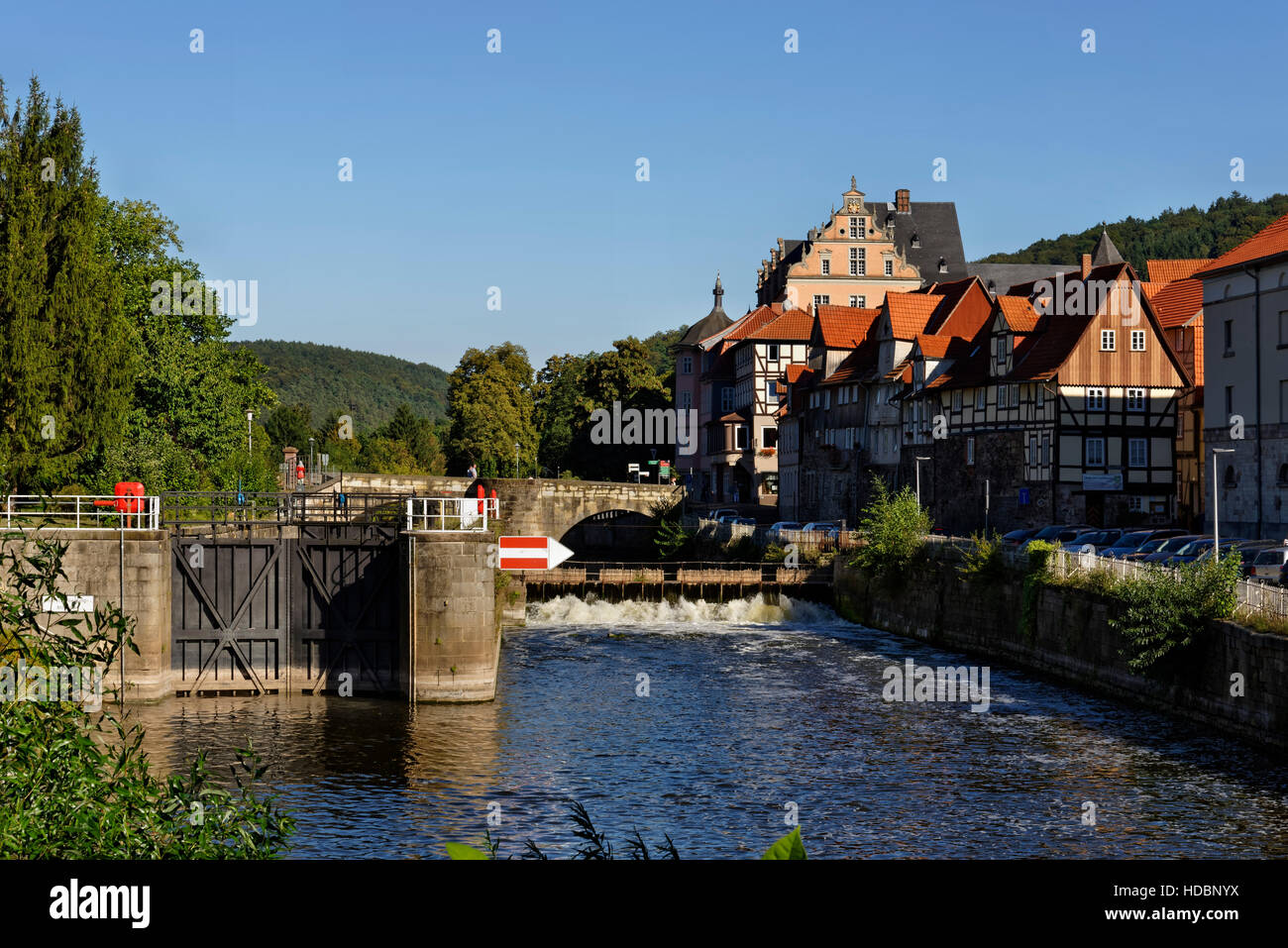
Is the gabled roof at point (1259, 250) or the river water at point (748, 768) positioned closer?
the river water at point (748, 768)

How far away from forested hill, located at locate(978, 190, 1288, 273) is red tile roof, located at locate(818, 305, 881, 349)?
56691mm

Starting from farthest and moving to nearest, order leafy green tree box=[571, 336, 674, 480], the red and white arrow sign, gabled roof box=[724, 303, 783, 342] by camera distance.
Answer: leafy green tree box=[571, 336, 674, 480]
gabled roof box=[724, 303, 783, 342]
the red and white arrow sign

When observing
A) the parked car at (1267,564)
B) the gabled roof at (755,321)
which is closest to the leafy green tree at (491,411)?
the gabled roof at (755,321)

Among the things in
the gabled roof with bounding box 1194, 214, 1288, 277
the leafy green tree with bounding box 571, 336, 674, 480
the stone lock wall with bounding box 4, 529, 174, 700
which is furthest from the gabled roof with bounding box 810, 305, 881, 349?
the stone lock wall with bounding box 4, 529, 174, 700

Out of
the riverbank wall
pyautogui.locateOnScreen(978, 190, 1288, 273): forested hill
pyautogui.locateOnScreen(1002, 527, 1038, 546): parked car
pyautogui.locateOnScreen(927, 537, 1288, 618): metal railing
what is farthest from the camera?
pyautogui.locateOnScreen(978, 190, 1288, 273): forested hill

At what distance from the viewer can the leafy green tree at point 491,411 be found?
11694 cm

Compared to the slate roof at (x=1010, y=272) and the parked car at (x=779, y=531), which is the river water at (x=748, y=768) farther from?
the slate roof at (x=1010, y=272)

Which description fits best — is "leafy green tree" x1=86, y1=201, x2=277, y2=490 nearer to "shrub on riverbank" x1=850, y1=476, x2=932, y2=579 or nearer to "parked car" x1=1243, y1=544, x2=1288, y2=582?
"shrub on riverbank" x1=850, y1=476, x2=932, y2=579

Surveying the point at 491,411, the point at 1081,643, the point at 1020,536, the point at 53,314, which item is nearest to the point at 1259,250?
the point at 1020,536

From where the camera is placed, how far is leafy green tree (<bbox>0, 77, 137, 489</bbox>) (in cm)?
4928

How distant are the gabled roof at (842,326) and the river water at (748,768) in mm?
45547

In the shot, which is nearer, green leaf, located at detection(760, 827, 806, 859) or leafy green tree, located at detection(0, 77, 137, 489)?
green leaf, located at detection(760, 827, 806, 859)
